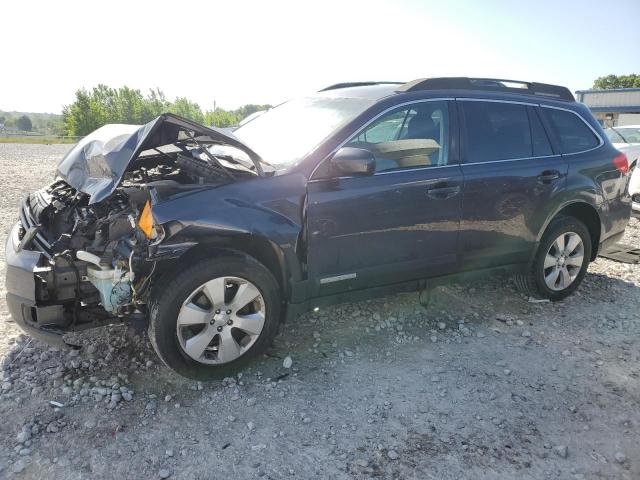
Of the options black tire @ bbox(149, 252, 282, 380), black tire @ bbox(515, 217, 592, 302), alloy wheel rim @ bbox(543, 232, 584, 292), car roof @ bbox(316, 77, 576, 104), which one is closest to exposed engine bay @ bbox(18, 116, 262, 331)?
black tire @ bbox(149, 252, 282, 380)

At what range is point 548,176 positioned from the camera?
165 inches

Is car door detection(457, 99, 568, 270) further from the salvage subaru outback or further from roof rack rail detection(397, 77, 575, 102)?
roof rack rail detection(397, 77, 575, 102)

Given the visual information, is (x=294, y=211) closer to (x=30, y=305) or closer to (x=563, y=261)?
(x=30, y=305)

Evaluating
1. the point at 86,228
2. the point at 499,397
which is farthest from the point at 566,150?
the point at 86,228

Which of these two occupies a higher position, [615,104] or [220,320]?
[615,104]

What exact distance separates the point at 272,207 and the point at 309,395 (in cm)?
124

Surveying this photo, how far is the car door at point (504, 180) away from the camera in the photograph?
3.87 m

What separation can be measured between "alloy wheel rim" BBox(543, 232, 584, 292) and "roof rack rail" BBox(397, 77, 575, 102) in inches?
51.5

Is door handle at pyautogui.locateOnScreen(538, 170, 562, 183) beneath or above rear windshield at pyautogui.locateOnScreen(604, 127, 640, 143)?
beneath

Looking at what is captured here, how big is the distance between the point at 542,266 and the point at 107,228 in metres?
3.67

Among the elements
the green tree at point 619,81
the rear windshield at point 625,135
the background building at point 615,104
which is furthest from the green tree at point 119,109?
the green tree at point 619,81

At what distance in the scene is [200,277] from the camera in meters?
3.00

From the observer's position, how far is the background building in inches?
1496

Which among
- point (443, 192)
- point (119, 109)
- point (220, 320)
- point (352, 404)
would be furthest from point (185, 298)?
point (119, 109)
